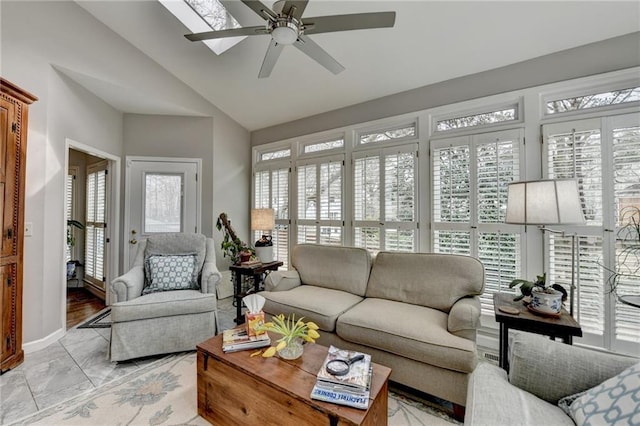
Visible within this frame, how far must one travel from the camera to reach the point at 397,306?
94.0 inches

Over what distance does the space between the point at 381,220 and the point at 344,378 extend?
7.32 ft

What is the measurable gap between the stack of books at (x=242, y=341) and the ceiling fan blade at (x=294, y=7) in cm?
210

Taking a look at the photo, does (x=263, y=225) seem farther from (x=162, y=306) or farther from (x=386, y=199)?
(x=386, y=199)

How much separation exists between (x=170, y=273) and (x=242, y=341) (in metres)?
1.52

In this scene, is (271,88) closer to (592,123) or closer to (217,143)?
(217,143)

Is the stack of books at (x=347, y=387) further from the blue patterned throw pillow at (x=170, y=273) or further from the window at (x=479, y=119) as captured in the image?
the window at (x=479, y=119)

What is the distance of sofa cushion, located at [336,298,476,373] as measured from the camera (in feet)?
5.67

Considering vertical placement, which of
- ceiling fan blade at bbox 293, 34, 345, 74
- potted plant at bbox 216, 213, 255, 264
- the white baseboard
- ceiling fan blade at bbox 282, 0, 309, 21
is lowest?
the white baseboard

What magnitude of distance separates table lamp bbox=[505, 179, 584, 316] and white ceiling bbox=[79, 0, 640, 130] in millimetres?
1500

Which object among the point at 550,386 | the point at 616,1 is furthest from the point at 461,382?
the point at 616,1

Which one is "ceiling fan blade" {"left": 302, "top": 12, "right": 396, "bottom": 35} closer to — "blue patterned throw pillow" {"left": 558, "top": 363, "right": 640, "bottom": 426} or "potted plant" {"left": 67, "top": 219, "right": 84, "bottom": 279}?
"blue patterned throw pillow" {"left": 558, "top": 363, "right": 640, "bottom": 426}

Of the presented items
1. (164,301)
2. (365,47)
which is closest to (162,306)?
(164,301)

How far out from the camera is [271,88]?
357 cm

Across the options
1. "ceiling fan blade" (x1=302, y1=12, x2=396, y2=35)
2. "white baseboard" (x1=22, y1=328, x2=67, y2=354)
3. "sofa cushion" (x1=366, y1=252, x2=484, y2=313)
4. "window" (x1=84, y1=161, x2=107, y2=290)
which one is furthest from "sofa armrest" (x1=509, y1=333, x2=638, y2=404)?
"window" (x1=84, y1=161, x2=107, y2=290)
